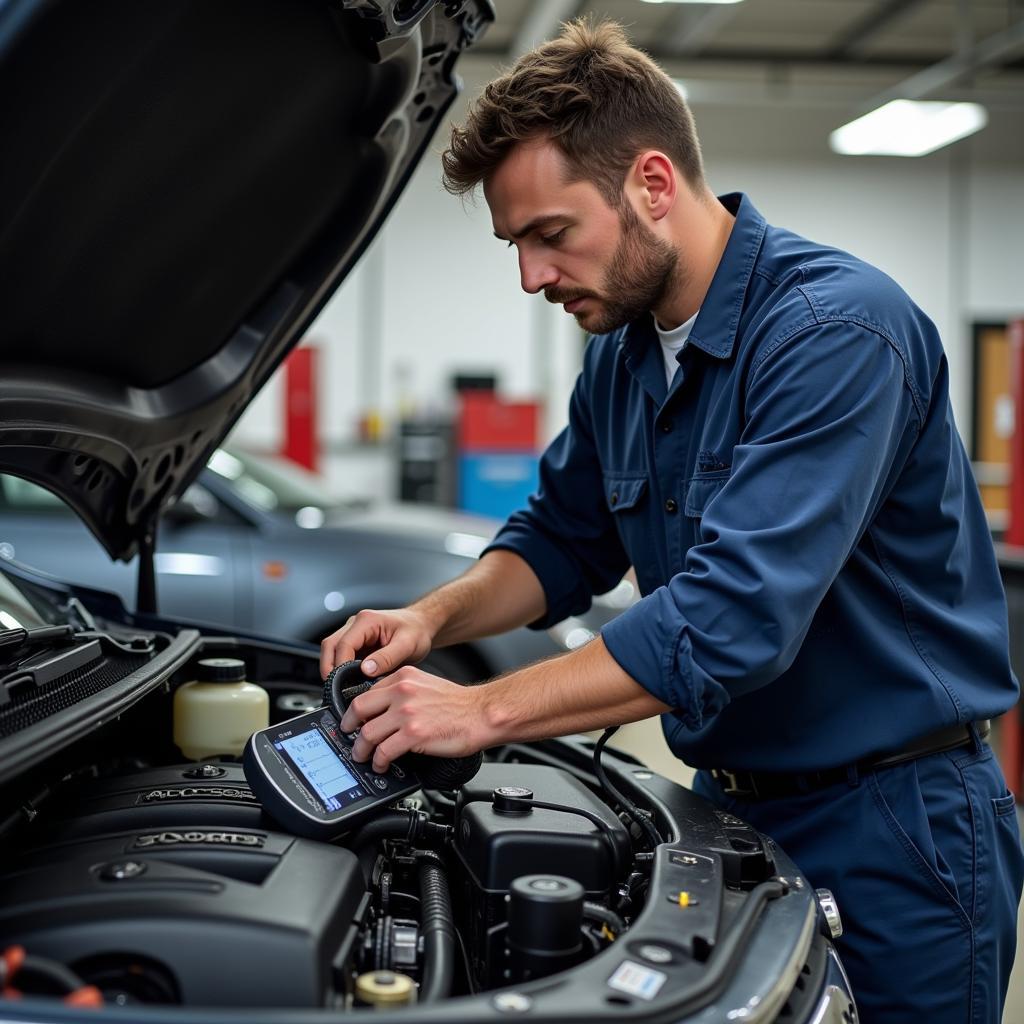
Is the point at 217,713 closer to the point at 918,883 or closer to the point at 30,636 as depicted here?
the point at 30,636

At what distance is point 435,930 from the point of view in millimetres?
1127

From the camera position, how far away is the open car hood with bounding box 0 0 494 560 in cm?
116

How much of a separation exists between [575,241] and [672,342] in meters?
0.23

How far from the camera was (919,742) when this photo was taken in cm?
141

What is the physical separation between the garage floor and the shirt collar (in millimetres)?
1364

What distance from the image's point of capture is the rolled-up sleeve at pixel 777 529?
1.18 metres

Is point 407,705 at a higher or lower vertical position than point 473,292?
lower

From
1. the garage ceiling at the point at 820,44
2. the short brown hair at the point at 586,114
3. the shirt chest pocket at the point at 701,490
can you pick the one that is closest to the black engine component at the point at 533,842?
the shirt chest pocket at the point at 701,490

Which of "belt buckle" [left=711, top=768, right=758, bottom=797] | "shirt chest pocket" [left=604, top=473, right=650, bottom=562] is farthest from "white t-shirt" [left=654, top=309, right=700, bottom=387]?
"belt buckle" [left=711, top=768, right=758, bottom=797]

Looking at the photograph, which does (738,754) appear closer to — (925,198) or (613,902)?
(613,902)

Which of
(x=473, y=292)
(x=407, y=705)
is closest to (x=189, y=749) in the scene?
(x=407, y=705)

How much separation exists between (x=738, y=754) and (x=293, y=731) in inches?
21.4

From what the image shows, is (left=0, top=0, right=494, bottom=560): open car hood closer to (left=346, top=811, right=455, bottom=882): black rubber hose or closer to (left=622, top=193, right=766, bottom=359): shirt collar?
(left=622, top=193, right=766, bottom=359): shirt collar

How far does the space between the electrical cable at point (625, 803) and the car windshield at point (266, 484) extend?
2.72 meters
